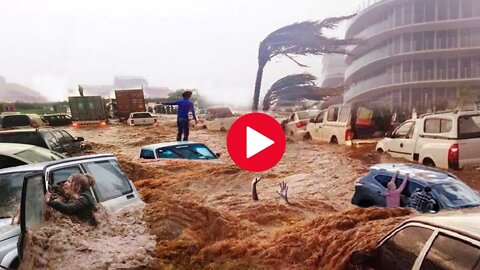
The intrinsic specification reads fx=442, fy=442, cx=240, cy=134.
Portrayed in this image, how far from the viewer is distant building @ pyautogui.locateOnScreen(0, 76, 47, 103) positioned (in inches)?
137

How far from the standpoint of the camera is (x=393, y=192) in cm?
268

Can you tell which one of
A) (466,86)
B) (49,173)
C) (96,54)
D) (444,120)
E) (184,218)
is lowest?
(184,218)

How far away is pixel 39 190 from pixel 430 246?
2.30m

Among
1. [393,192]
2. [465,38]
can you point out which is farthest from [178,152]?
[465,38]

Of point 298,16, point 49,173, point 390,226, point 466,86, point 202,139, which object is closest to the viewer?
point 390,226

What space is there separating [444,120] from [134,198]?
2.17m

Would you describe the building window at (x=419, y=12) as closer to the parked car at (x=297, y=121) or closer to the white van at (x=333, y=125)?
the white van at (x=333, y=125)

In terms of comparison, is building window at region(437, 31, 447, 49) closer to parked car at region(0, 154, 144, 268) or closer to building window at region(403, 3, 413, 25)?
building window at region(403, 3, 413, 25)

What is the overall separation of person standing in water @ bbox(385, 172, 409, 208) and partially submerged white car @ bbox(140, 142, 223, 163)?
1291mm

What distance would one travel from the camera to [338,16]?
3035 mm

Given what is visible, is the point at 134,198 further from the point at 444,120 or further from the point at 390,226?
the point at 444,120

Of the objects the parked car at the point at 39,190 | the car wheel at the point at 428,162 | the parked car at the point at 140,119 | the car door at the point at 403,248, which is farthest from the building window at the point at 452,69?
the parked car at the point at 39,190

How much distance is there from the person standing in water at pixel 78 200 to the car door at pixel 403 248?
179 centimetres

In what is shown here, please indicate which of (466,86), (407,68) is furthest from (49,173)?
(466,86)
